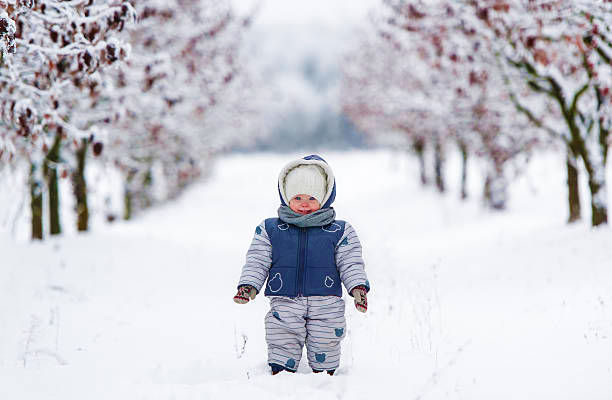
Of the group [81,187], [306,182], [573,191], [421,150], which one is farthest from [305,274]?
[421,150]

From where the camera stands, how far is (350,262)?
389cm

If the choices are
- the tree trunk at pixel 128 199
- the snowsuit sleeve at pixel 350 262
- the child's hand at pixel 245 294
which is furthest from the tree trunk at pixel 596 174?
the tree trunk at pixel 128 199

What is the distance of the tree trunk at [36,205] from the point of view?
9539mm

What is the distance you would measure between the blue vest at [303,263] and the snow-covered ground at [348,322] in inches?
23.1

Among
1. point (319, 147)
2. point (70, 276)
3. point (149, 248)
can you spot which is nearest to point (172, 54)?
point (149, 248)

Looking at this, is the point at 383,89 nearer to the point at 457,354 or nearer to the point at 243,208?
the point at 243,208

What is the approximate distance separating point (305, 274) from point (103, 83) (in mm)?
5161

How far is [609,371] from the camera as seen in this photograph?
3805 mm

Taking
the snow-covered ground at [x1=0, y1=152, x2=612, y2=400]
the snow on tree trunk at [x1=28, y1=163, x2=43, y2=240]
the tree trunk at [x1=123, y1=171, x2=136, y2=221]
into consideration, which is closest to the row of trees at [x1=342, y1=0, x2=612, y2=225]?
the snow-covered ground at [x1=0, y1=152, x2=612, y2=400]

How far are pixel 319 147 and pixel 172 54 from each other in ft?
223

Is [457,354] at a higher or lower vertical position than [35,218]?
lower

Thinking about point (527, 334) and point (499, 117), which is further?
point (499, 117)

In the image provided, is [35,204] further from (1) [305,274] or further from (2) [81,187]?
(1) [305,274]

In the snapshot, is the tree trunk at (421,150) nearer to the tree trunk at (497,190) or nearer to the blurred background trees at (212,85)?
the blurred background trees at (212,85)
